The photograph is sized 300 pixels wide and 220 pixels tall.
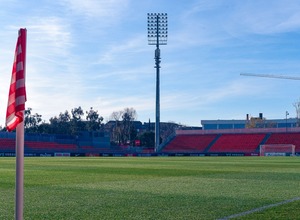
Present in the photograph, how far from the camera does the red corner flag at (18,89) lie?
4355 millimetres

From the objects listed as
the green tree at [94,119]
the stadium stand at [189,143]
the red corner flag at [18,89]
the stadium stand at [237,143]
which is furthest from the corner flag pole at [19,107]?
the green tree at [94,119]

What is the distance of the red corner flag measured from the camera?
4.36m

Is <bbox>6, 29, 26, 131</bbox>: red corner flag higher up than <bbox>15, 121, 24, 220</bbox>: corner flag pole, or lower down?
higher up

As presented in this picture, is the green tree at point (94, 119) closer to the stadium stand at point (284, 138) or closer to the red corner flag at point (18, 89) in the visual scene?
the stadium stand at point (284, 138)

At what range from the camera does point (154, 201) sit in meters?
10.4

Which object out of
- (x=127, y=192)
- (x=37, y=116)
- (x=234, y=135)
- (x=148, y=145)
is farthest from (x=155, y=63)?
(x=127, y=192)

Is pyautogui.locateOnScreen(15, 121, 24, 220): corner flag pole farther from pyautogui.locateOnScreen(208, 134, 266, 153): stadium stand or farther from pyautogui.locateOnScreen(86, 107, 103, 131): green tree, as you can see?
pyautogui.locateOnScreen(86, 107, 103, 131): green tree

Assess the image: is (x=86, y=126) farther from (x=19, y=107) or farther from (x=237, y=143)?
(x=19, y=107)

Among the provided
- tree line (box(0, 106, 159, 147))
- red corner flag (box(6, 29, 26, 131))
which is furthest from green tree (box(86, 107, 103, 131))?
red corner flag (box(6, 29, 26, 131))

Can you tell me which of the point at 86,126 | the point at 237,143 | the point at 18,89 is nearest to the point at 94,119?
the point at 86,126

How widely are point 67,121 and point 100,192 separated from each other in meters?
111

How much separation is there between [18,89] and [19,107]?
160mm

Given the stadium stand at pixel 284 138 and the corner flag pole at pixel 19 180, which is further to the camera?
the stadium stand at pixel 284 138

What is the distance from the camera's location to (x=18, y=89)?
14.4ft
